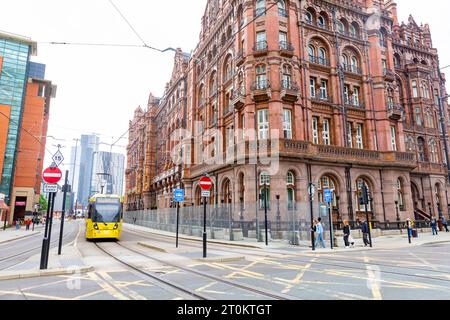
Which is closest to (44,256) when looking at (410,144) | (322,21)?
(322,21)

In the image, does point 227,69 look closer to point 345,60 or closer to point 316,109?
point 316,109

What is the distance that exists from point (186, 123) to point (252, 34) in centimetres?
1961

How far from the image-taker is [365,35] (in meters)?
33.8

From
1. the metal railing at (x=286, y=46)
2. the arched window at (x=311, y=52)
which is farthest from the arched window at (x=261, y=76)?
the arched window at (x=311, y=52)

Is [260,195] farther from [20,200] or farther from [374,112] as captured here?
[20,200]

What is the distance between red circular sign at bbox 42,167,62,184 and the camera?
1020cm

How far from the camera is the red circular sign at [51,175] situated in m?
10.2

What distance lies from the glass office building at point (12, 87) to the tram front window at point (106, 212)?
5180 centimetres

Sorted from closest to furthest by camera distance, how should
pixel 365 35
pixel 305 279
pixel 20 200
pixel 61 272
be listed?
pixel 305 279, pixel 61 272, pixel 365 35, pixel 20 200

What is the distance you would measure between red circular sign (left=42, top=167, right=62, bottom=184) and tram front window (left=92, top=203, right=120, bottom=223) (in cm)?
1124

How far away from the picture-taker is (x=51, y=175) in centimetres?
1030

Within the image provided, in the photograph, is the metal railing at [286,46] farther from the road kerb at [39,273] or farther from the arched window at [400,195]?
the road kerb at [39,273]

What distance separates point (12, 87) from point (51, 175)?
6732 centimetres
